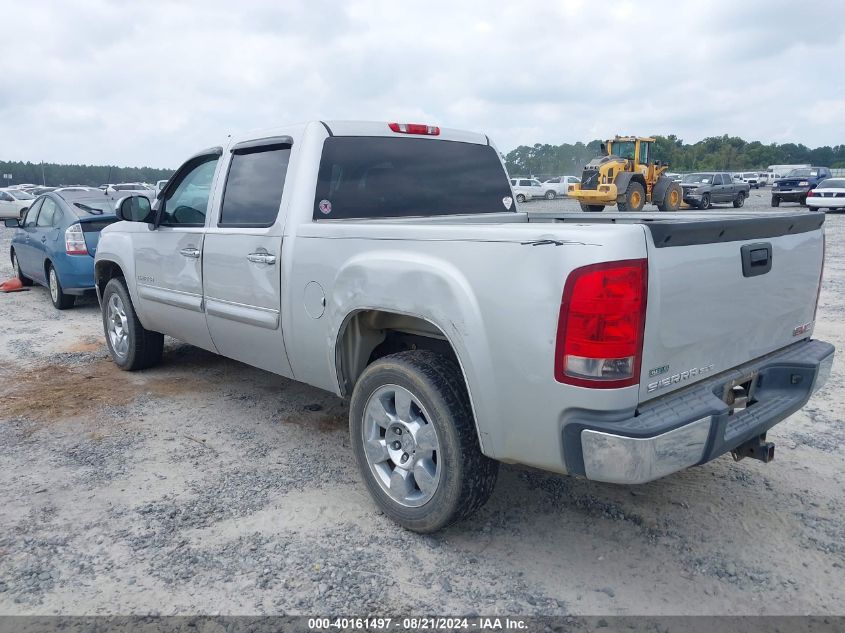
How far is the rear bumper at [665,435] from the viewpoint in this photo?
7.72 ft

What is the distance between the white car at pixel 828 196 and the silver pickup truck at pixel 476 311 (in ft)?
80.4

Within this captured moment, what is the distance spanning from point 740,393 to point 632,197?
2128 cm

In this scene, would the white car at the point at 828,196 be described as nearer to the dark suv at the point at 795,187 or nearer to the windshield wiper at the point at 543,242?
the dark suv at the point at 795,187

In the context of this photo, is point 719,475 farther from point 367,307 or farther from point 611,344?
point 367,307

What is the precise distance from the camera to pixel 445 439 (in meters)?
2.85

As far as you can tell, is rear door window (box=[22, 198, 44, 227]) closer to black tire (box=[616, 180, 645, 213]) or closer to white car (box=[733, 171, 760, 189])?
black tire (box=[616, 180, 645, 213])

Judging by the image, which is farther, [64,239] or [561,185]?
[561,185]

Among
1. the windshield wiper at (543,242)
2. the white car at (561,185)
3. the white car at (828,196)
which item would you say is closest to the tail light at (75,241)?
the windshield wiper at (543,242)

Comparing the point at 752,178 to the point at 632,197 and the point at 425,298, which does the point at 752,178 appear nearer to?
the point at 632,197

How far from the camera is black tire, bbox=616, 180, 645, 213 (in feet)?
74.1

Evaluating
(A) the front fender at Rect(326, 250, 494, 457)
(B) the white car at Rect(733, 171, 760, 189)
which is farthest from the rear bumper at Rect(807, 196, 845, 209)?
(B) the white car at Rect(733, 171, 760, 189)

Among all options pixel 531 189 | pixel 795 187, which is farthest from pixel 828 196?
pixel 531 189

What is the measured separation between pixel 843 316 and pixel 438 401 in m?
6.61

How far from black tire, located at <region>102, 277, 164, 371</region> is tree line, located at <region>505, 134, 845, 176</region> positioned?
228 ft
